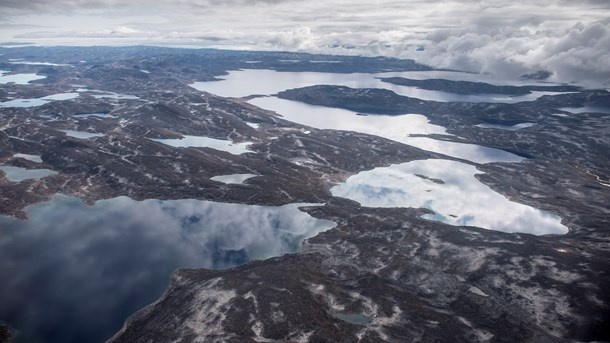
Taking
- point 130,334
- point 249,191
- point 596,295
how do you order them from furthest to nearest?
1. point 249,191
2. point 596,295
3. point 130,334

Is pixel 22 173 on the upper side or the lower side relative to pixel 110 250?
upper

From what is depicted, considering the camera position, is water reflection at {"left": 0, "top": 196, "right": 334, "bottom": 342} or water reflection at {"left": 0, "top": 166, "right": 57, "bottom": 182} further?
water reflection at {"left": 0, "top": 166, "right": 57, "bottom": 182}

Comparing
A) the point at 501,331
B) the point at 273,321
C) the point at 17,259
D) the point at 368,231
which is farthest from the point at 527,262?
the point at 17,259

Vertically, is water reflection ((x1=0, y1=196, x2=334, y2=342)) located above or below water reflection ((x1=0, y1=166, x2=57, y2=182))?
below

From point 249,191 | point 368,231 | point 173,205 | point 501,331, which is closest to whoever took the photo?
point 501,331

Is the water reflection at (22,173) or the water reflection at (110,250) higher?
the water reflection at (22,173)

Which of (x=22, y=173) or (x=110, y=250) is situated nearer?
(x=110, y=250)

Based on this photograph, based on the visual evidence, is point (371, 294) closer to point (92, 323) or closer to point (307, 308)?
point (307, 308)

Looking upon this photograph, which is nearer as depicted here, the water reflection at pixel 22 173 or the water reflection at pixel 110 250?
the water reflection at pixel 110 250
